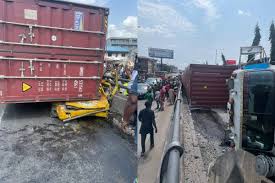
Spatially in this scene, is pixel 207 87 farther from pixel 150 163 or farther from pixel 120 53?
pixel 150 163

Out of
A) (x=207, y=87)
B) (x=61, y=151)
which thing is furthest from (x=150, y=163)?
(x=207, y=87)

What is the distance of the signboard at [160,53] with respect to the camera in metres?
1.34

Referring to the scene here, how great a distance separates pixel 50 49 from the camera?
4.92 meters

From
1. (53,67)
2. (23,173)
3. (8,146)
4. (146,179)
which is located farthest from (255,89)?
(53,67)

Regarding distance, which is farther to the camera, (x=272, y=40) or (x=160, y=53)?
(x=272, y=40)

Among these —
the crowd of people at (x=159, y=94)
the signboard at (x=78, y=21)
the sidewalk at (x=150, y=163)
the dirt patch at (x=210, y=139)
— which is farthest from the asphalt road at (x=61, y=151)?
the signboard at (x=78, y=21)

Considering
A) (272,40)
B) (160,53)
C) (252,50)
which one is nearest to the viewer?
(160,53)

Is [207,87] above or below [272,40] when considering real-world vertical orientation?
below

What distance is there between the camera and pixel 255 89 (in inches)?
128

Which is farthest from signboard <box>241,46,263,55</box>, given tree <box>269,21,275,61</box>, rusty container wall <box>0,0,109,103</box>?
rusty container wall <box>0,0,109,103</box>

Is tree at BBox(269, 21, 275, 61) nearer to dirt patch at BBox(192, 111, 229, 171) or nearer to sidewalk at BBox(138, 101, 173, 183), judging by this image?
dirt patch at BBox(192, 111, 229, 171)

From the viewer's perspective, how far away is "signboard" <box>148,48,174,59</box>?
1.34m

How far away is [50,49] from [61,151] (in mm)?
2190

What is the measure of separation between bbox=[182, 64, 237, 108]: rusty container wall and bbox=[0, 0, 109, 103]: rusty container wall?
487cm
